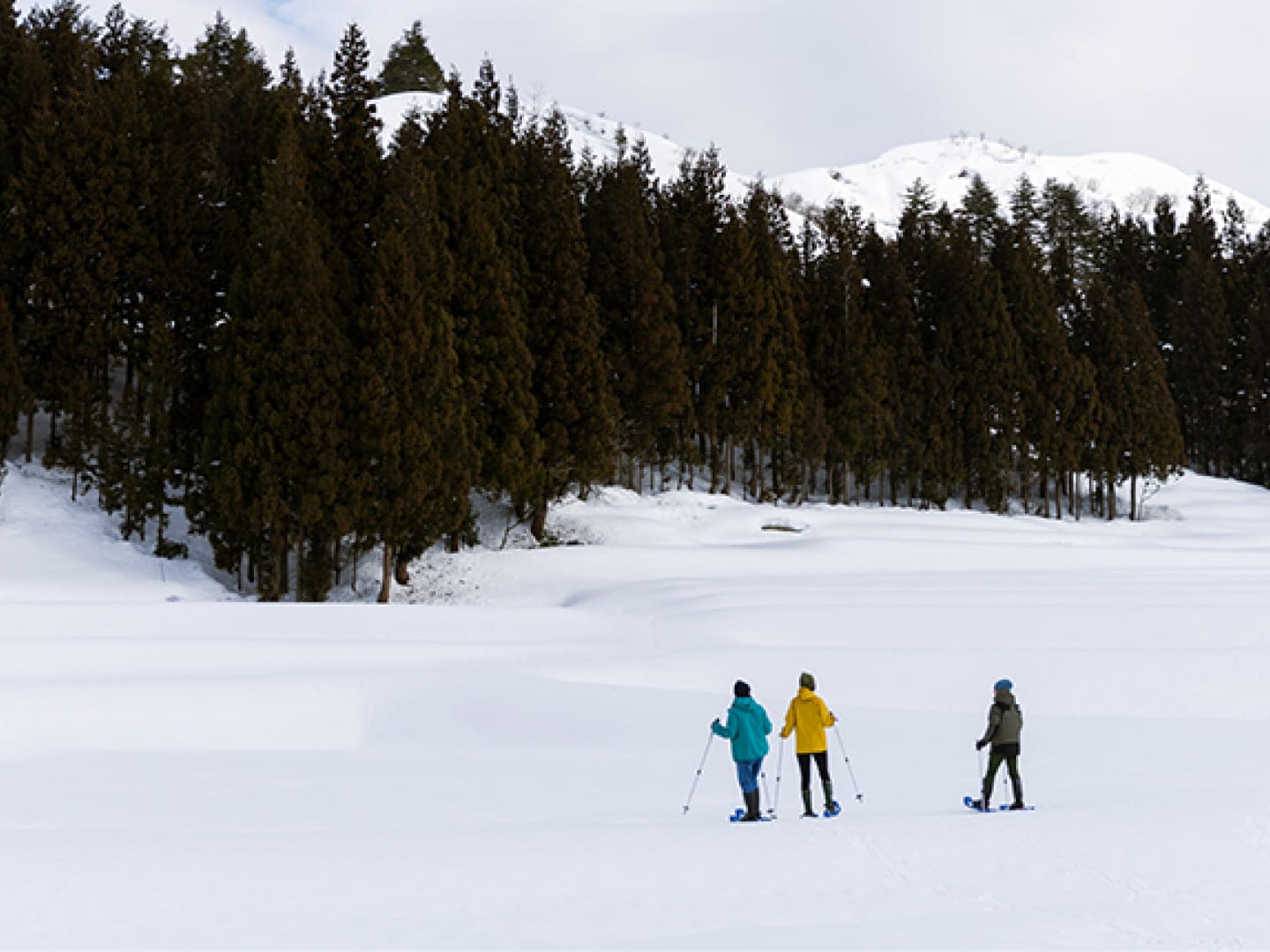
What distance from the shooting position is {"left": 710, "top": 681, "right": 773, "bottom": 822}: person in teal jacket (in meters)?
8.26

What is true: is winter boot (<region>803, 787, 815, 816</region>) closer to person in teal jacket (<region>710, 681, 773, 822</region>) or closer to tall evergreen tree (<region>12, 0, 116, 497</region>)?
person in teal jacket (<region>710, 681, 773, 822</region>)

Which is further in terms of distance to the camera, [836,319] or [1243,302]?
[1243,302]

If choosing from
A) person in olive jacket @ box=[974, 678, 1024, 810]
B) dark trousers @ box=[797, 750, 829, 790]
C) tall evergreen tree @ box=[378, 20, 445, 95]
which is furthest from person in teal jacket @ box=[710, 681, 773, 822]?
tall evergreen tree @ box=[378, 20, 445, 95]

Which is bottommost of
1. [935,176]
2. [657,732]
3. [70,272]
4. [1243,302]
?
[657,732]

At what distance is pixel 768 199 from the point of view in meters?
39.8

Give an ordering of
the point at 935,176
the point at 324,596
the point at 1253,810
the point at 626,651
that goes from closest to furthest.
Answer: the point at 1253,810 < the point at 626,651 < the point at 324,596 < the point at 935,176

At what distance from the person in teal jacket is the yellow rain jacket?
0.42m

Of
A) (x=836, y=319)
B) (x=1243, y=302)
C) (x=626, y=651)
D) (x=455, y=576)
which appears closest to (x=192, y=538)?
(x=455, y=576)

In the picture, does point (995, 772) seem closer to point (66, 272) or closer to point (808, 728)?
point (808, 728)

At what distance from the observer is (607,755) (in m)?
11.0

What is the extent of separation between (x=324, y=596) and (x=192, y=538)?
3718 millimetres

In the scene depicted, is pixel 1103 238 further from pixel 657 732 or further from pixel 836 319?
pixel 657 732

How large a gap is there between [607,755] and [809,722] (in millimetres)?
3058

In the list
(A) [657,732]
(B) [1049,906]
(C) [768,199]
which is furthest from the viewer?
(C) [768,199]
